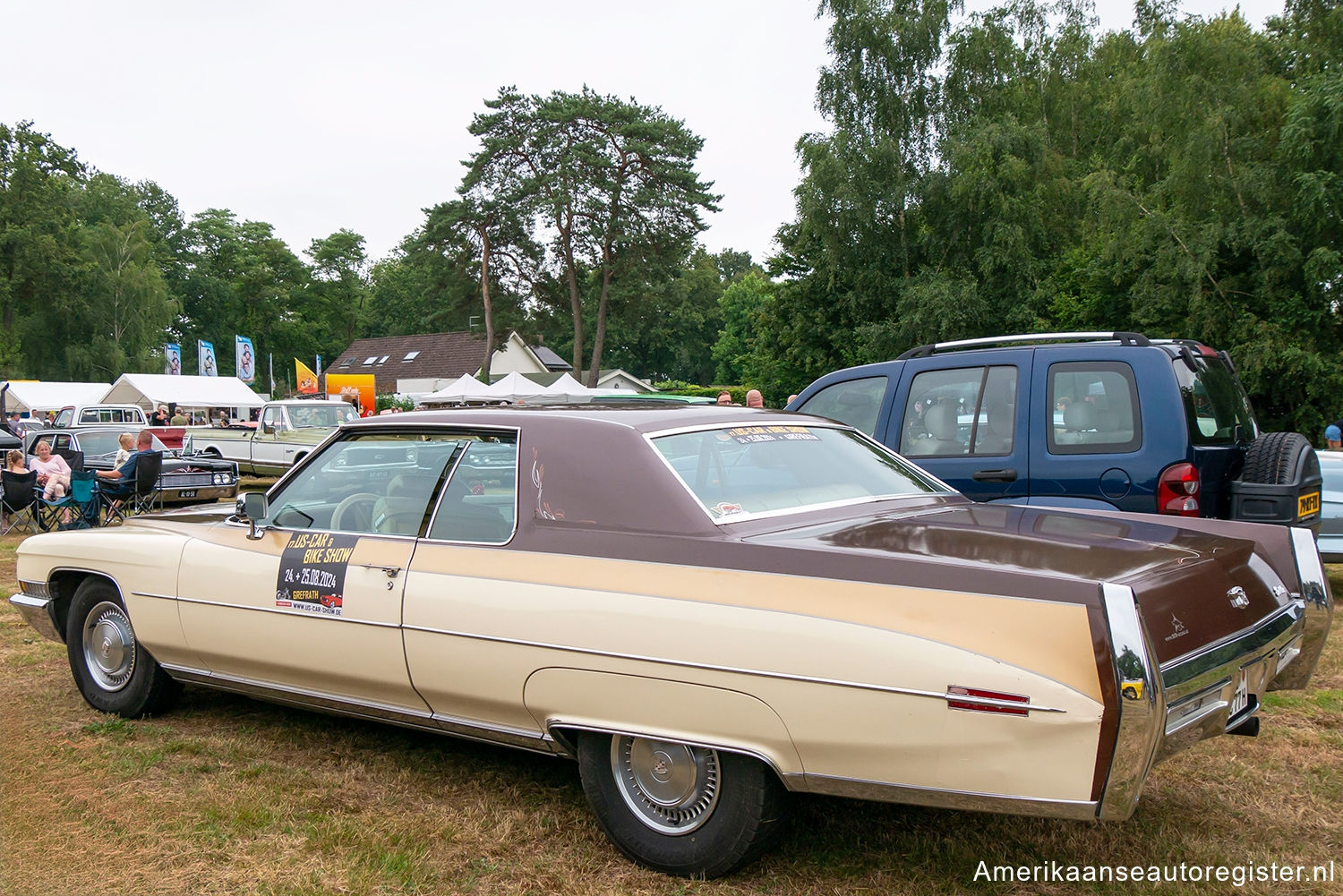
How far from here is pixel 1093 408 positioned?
5.58m

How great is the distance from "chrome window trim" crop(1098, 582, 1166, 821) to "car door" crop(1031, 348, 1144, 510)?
318 centimetres

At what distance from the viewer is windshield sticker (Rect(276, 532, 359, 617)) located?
3795mm

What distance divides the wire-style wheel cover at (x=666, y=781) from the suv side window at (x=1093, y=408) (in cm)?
346

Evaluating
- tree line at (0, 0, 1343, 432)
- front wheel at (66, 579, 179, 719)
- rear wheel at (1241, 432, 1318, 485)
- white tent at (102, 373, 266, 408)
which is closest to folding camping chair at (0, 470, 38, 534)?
front wheel at (66, 579, 179, 719)

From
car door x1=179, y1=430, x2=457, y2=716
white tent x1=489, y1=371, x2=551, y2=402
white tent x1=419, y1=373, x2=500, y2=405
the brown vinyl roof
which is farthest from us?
the brown vinyl roof

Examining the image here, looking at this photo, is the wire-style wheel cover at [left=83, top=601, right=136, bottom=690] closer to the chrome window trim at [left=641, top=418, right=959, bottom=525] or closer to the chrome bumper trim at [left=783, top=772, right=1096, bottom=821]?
the chrome window trim at [left=641, top=418, right=959, bottom=525]

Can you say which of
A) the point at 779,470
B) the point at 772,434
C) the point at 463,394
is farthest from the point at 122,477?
the point at 463,394

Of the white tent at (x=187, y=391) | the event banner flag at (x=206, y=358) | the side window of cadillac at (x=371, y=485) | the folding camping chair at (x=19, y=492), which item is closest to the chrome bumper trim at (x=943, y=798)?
the side window of cadillac at (x=371, y=485)

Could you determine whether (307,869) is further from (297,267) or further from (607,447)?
(297,267)

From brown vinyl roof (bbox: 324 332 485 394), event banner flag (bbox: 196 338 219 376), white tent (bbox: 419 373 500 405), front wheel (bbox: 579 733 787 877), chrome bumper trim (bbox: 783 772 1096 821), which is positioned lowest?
front wheel (bbox: 579 733 787 877)

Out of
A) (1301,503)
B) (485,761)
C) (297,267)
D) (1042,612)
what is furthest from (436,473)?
(297,267)

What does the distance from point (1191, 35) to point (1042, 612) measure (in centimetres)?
2482

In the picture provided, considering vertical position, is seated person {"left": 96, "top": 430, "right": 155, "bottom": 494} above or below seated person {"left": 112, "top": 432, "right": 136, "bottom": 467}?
below

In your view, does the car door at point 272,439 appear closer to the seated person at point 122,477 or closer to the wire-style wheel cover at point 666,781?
the seated person at point 122,477
